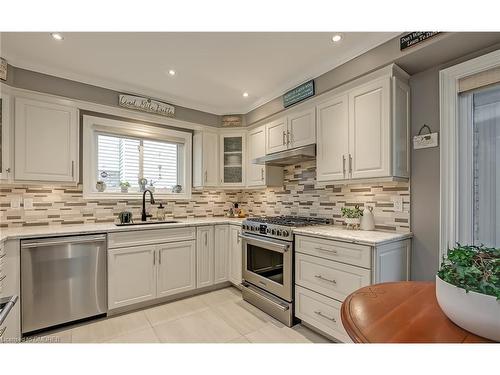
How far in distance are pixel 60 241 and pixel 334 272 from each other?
2.36 m

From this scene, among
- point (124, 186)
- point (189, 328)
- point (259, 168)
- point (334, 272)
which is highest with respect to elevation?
point (259, 168)

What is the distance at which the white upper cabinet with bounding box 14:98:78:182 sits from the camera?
7.41 feet

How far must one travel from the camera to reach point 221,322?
2.32 metres

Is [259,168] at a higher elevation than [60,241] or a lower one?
higher

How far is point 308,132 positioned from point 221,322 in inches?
83.6

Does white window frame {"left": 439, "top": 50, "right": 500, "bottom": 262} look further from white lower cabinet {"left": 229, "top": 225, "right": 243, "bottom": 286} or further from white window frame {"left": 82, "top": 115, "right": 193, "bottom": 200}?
white window frame {"left": 82, "top": 115, "right": 193, "bottom": 200}

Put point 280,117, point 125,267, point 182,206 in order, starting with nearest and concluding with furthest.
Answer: point 125,267, point 280,117, point 182,206

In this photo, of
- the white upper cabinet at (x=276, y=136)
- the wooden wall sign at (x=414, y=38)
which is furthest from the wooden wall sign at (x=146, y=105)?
the wooden wall sign at (x=414, y=38)

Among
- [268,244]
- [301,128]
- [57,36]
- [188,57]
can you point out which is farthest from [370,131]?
[57,36]

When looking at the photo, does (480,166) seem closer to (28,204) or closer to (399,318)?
(399,318)

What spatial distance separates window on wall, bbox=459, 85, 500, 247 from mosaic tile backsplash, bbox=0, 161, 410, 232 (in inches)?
15.3

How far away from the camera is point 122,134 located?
3.05m

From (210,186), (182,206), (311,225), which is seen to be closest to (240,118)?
(210,186)

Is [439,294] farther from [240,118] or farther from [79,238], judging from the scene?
[240,118]
